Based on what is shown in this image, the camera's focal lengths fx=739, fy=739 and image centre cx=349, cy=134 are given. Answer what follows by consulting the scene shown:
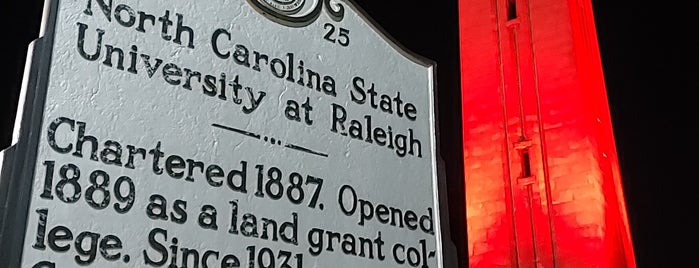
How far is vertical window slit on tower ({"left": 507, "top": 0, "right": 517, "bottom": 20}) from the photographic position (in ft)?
15.4

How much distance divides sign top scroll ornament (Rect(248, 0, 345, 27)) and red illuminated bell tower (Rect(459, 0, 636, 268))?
9.81 feet

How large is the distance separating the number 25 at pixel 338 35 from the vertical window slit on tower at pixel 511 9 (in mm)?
3548

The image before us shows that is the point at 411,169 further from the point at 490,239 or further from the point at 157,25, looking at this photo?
the point at 490,239

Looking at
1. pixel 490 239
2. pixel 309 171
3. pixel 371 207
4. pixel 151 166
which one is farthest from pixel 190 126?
pixel 490 239

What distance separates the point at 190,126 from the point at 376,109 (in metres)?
0.38

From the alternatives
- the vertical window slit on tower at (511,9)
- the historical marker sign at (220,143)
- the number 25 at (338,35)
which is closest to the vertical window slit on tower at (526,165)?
the vertical window slit on tower at (511,9)

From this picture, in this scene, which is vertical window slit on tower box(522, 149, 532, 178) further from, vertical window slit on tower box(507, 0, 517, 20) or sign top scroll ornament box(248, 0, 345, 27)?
sign top scroll ornament box(248, 0, 345, 27)

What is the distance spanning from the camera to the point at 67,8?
1.03 m

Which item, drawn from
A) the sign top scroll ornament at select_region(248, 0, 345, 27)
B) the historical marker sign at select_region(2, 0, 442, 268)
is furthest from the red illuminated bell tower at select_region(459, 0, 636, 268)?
the sign top scroll ornament at select_region(248, 0, 345, 27)

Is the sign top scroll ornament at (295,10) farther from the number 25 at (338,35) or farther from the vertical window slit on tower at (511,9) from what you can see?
the vertical window slit on tower at (511,9)

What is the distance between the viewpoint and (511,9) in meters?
4.73

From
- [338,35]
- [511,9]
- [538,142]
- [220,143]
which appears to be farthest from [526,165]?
[220,143]

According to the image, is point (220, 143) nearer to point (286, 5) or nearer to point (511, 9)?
point (286, 5)

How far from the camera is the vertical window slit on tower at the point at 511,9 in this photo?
4703mm
